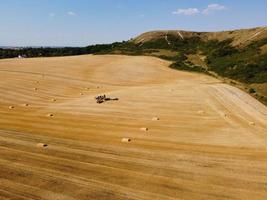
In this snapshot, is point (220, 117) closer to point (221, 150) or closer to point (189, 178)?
point (221, 150)

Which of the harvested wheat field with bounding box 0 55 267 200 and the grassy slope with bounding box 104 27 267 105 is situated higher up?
the grassy slope with bounding box 104 27 267 105

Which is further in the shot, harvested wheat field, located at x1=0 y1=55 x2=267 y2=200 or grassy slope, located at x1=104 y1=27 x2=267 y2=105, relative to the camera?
grassy slope, located at x1=104 y1=27 x2=267 y2=105

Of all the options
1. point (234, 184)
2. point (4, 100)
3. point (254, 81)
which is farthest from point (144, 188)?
point (254, 81)

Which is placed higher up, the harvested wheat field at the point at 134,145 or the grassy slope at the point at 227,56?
the grassy slope at the point at 227,56

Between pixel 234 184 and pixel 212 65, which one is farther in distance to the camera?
pixel 212 65

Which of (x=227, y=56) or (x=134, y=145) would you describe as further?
(x=227, y=56)

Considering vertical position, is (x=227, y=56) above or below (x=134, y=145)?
above

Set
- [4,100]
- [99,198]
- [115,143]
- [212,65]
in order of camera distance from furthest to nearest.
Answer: [212,65]
[4,100]
[115,143]
[99,198]

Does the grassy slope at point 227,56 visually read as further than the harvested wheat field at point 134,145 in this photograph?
Yes
